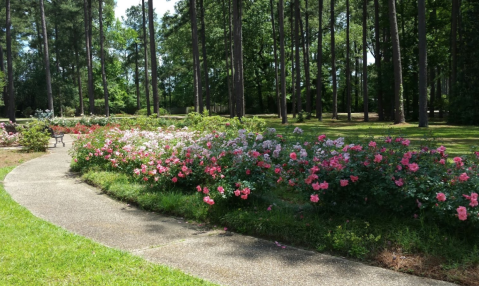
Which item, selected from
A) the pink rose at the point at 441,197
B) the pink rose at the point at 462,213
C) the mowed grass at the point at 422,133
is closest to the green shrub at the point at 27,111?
the mowed grass at the point at 422,133

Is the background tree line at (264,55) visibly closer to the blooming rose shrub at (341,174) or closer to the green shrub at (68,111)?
the green shrub at (68,111)

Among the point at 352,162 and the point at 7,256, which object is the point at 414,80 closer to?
the point at 352,162

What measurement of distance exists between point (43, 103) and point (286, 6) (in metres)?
35.3

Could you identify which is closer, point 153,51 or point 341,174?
point 341,174

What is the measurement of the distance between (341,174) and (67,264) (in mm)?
3257

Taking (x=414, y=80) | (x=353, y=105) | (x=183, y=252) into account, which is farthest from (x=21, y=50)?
(x=183, y=252)

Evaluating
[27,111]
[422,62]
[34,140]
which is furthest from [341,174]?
[27,111]

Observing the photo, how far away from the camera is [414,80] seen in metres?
30.1

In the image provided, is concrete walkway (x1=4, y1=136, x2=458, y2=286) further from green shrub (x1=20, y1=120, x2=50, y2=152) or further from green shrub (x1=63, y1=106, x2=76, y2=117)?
green shrub (x1=63, y1=106, x2=76, y2=117)

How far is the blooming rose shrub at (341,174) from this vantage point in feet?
13.9

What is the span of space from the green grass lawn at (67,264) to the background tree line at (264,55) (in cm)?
1588

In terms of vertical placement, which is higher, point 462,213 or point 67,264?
point 462,213

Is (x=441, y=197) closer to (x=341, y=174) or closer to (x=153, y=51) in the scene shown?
(x=341, y=174)

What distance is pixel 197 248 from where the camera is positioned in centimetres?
457
